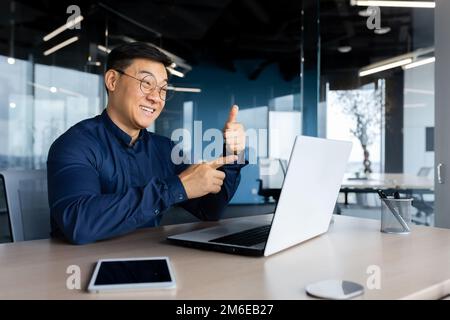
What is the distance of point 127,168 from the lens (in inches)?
68.9

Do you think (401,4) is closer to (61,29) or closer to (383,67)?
(383,67)

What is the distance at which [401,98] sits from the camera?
16.0ft

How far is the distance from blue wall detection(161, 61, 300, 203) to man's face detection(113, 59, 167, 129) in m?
5.04

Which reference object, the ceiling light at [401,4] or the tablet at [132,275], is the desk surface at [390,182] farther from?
the tablet at [132,275]

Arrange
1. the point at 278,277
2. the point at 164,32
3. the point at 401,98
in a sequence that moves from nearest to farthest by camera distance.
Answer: the point at 278,277
the point at 401,98
the point at 164,32

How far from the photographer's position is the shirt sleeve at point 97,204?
50.4 inches

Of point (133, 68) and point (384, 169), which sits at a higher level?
point (133, 68)

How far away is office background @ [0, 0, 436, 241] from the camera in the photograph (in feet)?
16.3

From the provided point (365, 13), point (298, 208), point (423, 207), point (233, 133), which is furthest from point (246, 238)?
point (365, 13)

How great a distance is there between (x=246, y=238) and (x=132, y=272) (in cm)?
44

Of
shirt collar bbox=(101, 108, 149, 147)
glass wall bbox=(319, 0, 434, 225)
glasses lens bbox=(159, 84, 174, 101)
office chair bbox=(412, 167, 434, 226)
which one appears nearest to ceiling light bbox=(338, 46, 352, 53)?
glass wall bbox=(319, 0, 434, 225)

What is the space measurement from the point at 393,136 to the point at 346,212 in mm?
1021

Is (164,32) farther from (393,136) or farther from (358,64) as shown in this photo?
(393,136)
